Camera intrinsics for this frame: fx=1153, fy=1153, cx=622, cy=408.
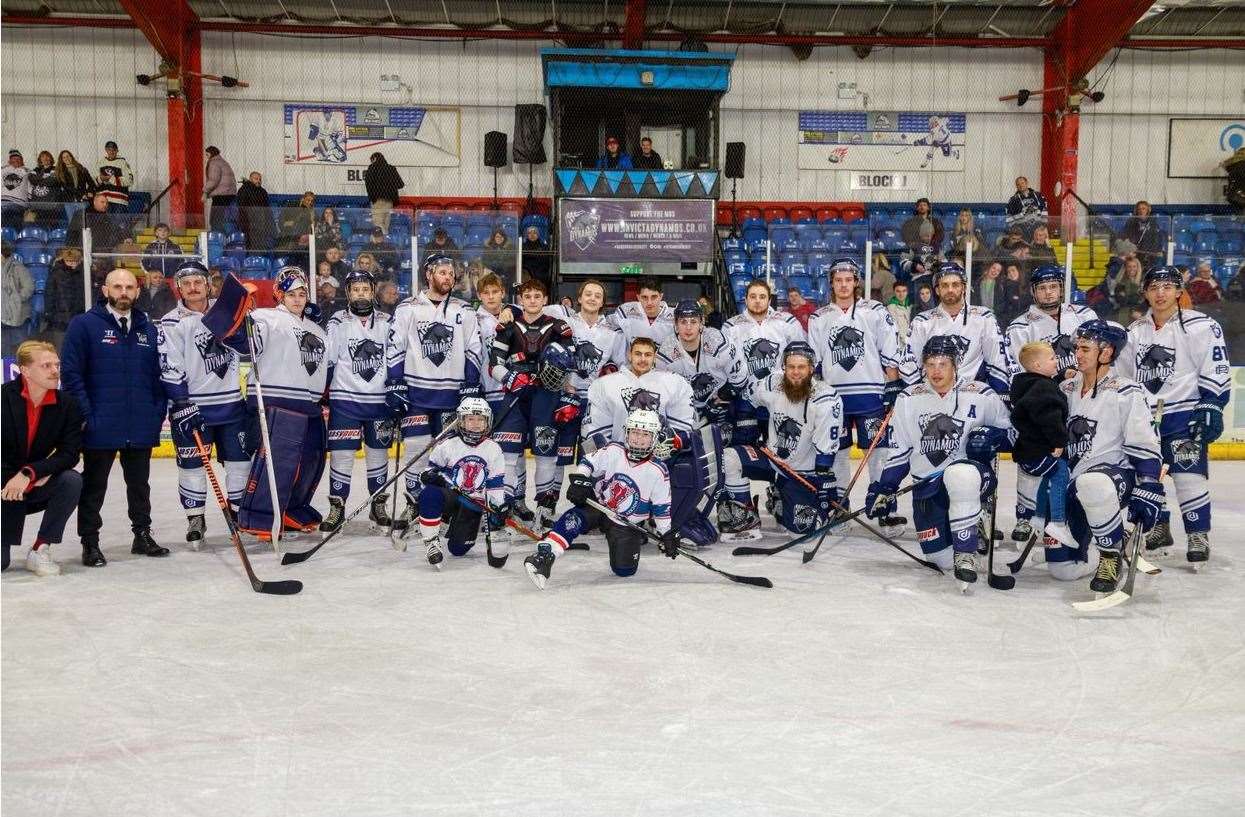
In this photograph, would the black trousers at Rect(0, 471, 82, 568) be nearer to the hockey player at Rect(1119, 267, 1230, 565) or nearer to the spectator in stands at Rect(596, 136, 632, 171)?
the hockey player at Rect(1119, 267, 1230, 565)

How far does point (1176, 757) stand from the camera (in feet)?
9.20

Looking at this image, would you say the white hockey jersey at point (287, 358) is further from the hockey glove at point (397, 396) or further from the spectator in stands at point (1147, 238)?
the spectator in stands at point (1147, 238)

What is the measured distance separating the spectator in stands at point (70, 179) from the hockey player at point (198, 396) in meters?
8.54

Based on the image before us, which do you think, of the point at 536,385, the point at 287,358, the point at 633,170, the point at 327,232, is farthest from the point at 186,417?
the point at 633,170

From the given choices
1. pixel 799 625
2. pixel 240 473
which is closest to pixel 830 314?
pixel 799 625

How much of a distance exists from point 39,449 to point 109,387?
0.47 meters

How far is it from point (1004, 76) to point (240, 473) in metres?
12.7

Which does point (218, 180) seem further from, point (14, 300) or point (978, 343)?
point (978, 343)

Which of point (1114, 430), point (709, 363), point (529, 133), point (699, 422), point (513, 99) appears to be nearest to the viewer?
point (1114, 430)

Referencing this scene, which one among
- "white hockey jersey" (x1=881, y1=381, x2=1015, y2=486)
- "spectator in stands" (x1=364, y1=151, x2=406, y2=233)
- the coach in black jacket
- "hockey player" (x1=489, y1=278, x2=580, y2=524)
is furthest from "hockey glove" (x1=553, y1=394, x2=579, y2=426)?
"spectator in stands" (x1=364, y1=151, x2=406, y2=233)

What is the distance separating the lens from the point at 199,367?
5422mm

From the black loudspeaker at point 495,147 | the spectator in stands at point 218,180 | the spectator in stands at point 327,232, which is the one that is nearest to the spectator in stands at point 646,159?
the black loudspeaker at point 495,147

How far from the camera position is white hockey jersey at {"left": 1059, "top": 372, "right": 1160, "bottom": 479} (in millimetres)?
4512

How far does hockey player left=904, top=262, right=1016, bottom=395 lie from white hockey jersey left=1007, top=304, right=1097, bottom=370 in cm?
8
